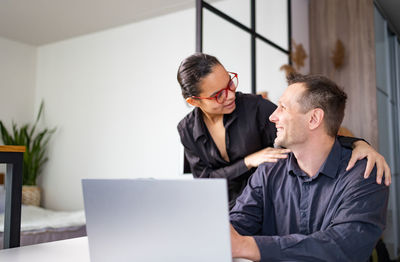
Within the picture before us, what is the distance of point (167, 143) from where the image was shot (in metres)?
4.41

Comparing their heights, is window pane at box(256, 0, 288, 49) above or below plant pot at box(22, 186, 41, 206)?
above

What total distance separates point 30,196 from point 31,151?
0.61m

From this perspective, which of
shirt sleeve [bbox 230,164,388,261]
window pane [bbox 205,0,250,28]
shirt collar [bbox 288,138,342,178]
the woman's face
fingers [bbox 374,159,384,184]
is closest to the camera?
shirt sleeve [bbox 230,164,388,261]

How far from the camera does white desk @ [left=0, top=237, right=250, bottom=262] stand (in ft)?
3.34

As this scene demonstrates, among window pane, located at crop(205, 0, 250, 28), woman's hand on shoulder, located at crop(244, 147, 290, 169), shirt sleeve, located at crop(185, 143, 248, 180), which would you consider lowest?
shirt sleeve, located at crop(185, 143, 248, 180)

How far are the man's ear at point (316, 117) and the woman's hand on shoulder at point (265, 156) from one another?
15 cm

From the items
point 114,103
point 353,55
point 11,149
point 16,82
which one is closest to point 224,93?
point 11,149

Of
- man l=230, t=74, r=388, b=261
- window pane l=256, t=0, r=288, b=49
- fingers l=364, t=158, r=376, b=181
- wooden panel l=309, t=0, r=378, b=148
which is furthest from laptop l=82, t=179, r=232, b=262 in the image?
wooden panel l=309, t=0, r=378, b=148

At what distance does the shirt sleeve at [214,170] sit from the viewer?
174 centimetres

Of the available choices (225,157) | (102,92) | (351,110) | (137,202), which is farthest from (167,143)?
(137,202)

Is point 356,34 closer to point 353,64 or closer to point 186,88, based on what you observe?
point 353,64

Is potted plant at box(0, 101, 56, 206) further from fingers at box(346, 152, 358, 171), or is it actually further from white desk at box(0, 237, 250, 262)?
fingers at box(346, 152, 358, 171)

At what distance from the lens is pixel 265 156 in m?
1.54

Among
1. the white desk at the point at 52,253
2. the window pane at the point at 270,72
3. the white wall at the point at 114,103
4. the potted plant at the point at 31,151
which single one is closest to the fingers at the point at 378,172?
the white desk at the point at 52,253
